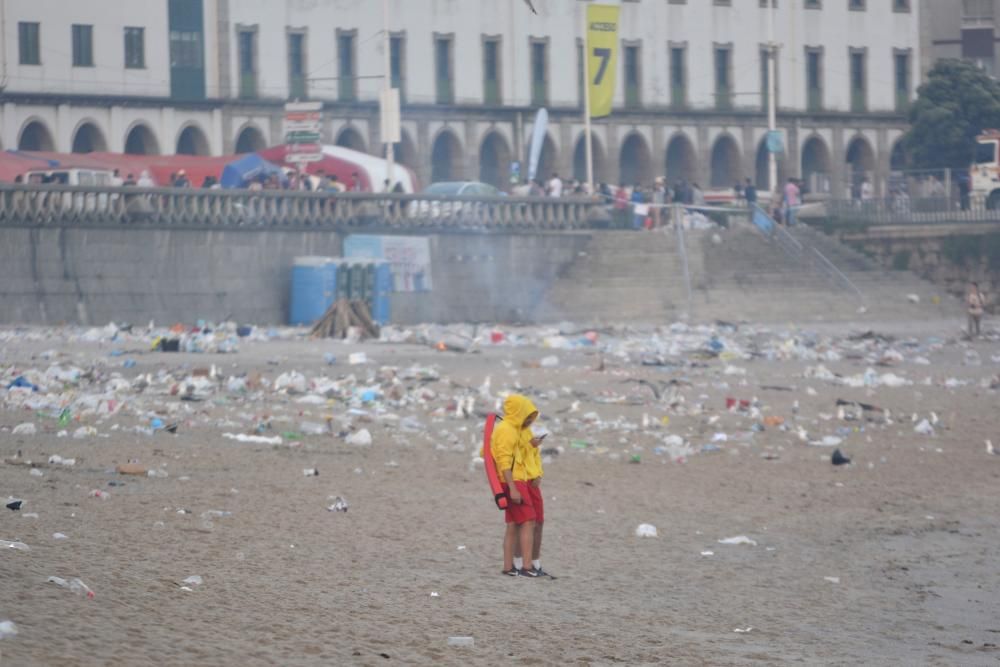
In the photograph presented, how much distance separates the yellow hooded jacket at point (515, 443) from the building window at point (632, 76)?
49169 mm

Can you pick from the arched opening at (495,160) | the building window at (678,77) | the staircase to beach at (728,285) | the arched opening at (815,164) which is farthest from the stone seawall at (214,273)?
the arched opening at (815,164)

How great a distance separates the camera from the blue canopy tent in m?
40.0

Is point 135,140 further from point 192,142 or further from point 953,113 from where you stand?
point 953,113

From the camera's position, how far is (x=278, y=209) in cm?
3672

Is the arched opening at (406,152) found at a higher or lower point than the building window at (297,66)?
lower

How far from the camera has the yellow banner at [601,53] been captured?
41.8 m

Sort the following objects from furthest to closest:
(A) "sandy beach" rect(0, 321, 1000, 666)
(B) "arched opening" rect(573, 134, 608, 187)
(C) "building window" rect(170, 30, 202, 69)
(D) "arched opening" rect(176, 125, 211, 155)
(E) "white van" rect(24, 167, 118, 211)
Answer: (B) "arched opening" rect(573, 134, 608, 187), (D) "arched opening" rect(176, 125, 211, 155), (C) "building window" rect(170, 30, 202, 69), (E) "white van" rect(24, 167, 118, 211), (A) "sandy beach" rect(0, 321, 1000, 666)


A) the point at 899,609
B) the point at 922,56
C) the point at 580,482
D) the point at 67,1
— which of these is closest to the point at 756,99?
the point at 922,56

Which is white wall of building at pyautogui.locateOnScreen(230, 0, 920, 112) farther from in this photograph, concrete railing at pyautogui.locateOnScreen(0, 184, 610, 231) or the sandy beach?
the sandy beach

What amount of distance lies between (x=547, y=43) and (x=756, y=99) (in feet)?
32.1

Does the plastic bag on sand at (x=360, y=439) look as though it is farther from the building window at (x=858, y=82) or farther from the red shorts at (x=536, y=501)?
the building window at (x=858, y=82)

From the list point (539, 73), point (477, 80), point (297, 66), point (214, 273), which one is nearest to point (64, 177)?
point (214, 273)

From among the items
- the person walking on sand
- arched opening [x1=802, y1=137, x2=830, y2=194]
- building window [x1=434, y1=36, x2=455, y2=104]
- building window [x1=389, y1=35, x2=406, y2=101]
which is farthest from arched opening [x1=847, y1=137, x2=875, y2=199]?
the person walking on sand

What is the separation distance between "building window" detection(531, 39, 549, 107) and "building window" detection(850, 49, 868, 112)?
508 inches
